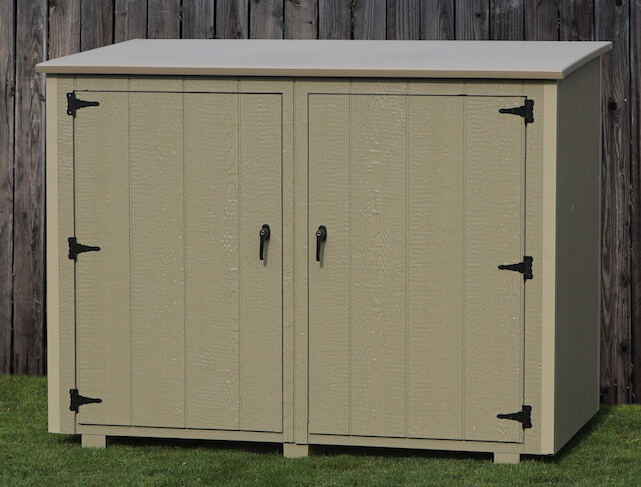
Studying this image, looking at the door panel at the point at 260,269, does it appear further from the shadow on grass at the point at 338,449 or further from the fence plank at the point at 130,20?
the fence plank at the point at 130,20

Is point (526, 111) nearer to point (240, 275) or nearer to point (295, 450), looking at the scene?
point (240, 275)

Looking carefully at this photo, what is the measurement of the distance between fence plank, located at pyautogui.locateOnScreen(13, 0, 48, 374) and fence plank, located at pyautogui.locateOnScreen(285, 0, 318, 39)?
129cm

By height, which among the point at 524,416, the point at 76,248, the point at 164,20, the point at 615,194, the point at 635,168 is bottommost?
the point at 524,416

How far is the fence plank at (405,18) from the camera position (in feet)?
24.3

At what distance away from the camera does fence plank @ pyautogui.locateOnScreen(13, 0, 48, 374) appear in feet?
25.5

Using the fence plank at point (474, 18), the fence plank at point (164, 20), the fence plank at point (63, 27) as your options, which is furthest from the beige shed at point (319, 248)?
the fence plank at point (63, 27)

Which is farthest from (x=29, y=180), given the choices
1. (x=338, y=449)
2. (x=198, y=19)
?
(x=338, y=449)

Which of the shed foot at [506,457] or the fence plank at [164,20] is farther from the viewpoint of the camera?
the fence plank at [164,20]

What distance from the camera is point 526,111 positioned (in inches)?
237

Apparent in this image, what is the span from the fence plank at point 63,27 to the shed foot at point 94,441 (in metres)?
2.16

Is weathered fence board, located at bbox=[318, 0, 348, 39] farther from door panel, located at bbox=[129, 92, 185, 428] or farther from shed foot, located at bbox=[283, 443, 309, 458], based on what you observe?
shed foot, located at bbox=[283, 443, 309, 458]

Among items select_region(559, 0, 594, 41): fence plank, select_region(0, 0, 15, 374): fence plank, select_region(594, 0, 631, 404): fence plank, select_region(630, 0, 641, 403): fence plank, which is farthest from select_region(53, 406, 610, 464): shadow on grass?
select_region(559, 0, 594, 41): fence plank

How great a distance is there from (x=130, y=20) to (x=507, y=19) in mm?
1913

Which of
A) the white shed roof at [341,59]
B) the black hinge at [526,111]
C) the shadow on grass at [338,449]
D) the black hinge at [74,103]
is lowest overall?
the shadow on grass at [338,449]
